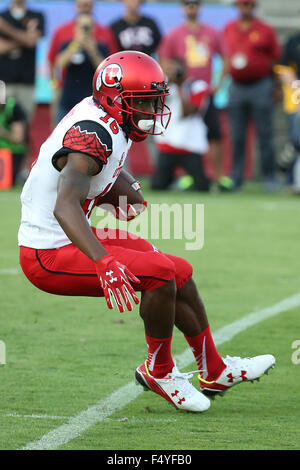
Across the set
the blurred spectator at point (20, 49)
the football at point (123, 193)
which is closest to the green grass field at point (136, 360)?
the football at point (123, 193)

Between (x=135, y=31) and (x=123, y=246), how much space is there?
28.4ft

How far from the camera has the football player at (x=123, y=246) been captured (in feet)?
13.7

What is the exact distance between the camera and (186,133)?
42.0 ft

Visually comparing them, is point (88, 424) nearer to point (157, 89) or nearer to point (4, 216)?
point (157, 89)

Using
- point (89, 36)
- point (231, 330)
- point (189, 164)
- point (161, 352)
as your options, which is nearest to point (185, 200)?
point (189, 164)

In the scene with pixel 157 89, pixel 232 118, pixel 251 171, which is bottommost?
pixel 251 171

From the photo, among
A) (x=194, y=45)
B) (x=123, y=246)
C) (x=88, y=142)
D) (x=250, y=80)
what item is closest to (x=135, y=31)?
(x=194, y=45)

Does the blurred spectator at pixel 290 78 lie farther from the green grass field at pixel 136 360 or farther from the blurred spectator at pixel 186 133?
the green grass field at pixel 136 360

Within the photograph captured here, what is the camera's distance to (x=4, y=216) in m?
10.6

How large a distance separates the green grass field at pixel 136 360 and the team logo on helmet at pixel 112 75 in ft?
4.55

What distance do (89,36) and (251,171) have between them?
164 inches

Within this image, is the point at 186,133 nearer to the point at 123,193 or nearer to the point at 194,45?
the point at 194,45
